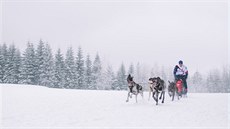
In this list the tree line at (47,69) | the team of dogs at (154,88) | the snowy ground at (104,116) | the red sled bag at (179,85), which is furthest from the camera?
the tree line at (47,69)

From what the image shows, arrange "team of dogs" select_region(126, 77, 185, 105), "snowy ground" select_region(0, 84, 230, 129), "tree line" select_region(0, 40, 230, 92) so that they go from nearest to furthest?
"snowy ground" select_region(0, 84, 230, 129) → "team of dogs" select_region(126, 77, 185, 105) → "tree line" select_region(0, 40, 230, 92)

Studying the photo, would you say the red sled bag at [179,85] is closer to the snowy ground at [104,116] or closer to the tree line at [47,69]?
the snowy ground at [104,116]

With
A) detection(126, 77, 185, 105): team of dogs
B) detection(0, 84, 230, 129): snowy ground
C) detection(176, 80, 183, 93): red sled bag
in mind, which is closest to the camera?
detection(0, 84, 230, 129): snowy ground

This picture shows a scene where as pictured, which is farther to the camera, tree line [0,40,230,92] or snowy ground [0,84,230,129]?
tree line [0,40,230,92]

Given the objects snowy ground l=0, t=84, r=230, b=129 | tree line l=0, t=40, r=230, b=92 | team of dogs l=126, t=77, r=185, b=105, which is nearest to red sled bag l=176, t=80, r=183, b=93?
team of dogs l=126, t=77, r=185, b=105

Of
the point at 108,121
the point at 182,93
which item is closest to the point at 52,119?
the point at 108,121

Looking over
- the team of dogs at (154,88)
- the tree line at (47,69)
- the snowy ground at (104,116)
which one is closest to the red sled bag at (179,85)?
the team of dogs at (154,88)

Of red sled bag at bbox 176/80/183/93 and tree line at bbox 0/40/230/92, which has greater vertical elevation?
tree line at bbox 0/40/230/92

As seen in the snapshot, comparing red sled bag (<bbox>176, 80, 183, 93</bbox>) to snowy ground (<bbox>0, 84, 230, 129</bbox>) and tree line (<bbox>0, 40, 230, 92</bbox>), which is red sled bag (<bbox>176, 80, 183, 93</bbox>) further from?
tree line (<bbox>0, 40, 230, 92</bbox>)

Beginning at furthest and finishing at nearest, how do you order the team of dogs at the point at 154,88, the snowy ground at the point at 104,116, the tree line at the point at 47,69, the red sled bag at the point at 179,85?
the tree line at the point at 47,69 < the red sled bag at the point at 179,85 < the team of dogs at the point at 154,88 < the snowy ground at the point at 104,116

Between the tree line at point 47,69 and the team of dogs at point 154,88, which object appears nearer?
the team of dogs at point 154,88

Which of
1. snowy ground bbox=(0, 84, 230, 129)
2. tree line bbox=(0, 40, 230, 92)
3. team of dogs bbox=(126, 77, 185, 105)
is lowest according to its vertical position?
snowy ground bbox=(0, 84, 230, 129)

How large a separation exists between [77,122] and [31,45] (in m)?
64.5

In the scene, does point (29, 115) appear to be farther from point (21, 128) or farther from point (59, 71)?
point (59, 71)
